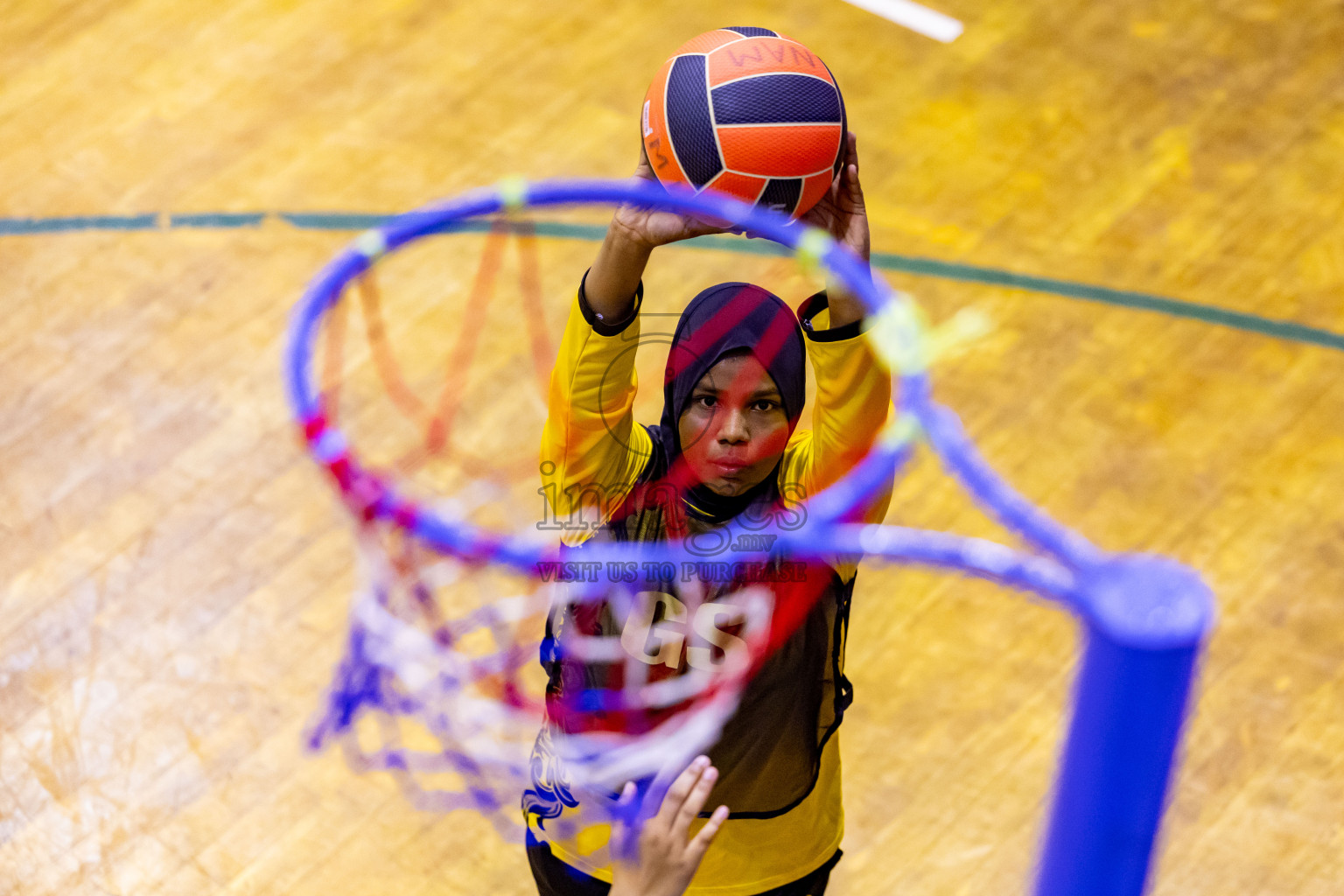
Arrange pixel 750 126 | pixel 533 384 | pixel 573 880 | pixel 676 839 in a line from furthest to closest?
1. pixel 533 384
2. pixel 573 880
3. pixel 750 126
4. pixel 676 839

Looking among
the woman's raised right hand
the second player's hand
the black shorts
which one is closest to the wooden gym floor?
the black shorts

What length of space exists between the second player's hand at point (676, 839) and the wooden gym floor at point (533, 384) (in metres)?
1.19

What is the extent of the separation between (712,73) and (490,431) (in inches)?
69.6

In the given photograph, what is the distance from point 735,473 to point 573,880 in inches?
28.2

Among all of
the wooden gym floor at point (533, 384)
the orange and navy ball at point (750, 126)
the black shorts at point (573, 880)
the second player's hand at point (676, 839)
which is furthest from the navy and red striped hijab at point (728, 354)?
the wooden gym floor at point (533, 384)

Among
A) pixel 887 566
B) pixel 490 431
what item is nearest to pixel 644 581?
pixel 887 566

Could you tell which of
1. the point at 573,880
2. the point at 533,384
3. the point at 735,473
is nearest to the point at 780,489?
the point at 735,473

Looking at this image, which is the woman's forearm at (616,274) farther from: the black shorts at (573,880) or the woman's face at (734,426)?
the black shorts at (573,880)

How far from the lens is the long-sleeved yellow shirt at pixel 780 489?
6.53 ft

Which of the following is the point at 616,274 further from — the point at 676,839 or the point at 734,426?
the point at 676,839

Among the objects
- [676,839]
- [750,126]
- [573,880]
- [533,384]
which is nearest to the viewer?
[676,839]

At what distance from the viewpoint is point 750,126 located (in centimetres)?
202

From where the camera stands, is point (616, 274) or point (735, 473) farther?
point (735, 473)

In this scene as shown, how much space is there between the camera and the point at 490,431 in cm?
369
